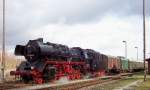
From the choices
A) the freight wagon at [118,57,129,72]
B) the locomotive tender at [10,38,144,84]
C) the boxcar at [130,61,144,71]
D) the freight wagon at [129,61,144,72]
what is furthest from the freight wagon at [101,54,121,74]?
the boxcar at [130,61,144,71]

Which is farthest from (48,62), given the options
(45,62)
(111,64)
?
(111,64)

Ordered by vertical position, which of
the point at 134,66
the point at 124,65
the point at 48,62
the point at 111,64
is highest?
the point at 48,62

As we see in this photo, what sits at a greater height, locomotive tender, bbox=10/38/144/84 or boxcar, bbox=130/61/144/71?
locomotive tender, bbox=10/38/144/84

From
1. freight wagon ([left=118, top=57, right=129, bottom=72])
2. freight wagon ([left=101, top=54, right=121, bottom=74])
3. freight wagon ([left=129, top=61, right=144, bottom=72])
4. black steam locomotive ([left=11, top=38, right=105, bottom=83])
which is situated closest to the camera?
black steam locomotive ([left=11, top=38, right=105, bottom=83])

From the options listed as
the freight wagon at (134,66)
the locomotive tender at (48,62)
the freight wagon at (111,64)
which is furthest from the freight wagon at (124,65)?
the locomotive tender at (48,62)

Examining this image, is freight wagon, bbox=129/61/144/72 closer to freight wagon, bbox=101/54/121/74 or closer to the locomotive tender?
freight wagon, bbox=101/54/121/74

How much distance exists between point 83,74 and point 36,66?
11925 mm

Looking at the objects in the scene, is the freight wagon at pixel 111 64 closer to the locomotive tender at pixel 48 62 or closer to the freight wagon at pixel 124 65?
the freight wagon at pixel 124 65

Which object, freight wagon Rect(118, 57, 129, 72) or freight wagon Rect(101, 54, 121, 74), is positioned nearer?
freight wagon Rect(101, 54, 121, 74)

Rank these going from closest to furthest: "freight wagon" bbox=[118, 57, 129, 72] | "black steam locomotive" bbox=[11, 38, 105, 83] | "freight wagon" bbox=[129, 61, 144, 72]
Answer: "black steam locomotive" bbox=[11, 38, 105, 83]
"freight wagon" bbox=[118, 57, 129, 72]
"freight wagon" bbox=[129, 61, 144, 72]

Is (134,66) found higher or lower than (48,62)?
lower

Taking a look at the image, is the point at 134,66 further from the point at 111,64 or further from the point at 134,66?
the point at 111,64

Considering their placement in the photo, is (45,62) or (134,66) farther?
(134,66)

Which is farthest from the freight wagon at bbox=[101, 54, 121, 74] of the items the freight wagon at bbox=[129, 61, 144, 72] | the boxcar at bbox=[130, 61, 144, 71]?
the boxcar at bbox=[130, 61, 144, 71]
